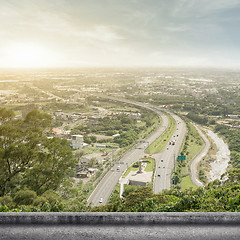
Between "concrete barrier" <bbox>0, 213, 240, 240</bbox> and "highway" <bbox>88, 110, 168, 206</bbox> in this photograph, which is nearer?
"concrete barrier" <bbox>0, 213, 240, 240</bbox>

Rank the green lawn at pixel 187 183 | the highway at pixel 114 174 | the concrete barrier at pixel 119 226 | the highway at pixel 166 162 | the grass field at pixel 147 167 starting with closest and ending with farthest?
the concrete barrier at pixel 119 226, the highway at pixel 114 174, the green lawn at pixel 187 183, the highway at pixel 166 162, the grass field at pixel 147 167

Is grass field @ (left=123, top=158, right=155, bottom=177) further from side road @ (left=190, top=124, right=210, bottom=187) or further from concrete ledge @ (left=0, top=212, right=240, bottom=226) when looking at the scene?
A: concrete ledge @ (left=0, top=212, right=240, bottom=226)

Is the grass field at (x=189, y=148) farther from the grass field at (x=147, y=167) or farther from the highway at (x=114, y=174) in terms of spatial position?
the highway at (x=114, y=174)

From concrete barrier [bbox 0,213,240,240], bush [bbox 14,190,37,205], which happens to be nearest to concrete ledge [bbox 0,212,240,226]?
concrete barrier [bbox 0,213,240,240]

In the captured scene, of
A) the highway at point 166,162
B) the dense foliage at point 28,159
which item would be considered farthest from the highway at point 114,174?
the dense foliage at point 28,159

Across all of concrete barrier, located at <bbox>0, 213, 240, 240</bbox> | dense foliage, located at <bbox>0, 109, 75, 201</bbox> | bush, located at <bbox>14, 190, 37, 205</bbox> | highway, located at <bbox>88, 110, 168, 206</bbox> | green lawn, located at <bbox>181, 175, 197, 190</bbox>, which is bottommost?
green lawn, located at <bbox>181, 175, 197, 190</bbox>

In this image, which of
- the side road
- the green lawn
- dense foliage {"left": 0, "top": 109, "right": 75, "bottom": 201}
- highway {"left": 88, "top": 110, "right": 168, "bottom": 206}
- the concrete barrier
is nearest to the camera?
the concrete barrier

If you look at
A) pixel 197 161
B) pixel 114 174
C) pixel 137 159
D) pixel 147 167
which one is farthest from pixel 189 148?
pixel 114 174

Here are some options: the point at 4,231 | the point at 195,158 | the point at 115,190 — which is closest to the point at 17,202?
the point at 4,231
